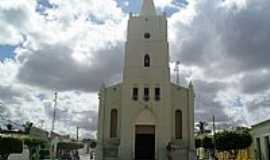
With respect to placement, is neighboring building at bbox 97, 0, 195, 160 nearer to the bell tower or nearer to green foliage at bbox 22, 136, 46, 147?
the bell tower

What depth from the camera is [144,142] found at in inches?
1567

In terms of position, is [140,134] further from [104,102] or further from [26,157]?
[26,157]

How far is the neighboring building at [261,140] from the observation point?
1432 inches

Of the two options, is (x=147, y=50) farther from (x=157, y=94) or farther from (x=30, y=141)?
(x=30, y=141)

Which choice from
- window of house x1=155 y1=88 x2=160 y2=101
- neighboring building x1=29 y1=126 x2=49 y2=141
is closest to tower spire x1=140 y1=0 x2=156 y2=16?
window of house x1=155 y1=88 x2=160 y2=101

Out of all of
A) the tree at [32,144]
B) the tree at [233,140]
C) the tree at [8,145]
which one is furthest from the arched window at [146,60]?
the tree at [32,144]

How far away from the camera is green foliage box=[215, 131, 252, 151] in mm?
36438

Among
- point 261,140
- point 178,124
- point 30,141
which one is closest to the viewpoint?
point 261,140

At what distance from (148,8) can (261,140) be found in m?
19.8

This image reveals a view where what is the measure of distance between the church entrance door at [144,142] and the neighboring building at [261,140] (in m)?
11.3

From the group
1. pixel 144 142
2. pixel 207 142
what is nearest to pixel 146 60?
pixel 144 142

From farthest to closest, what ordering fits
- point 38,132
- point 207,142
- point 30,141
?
point 38,132
point 207,142
point 30,141

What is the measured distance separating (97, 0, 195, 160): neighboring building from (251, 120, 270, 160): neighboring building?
7001 millimetres

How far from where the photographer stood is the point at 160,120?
127 feet
